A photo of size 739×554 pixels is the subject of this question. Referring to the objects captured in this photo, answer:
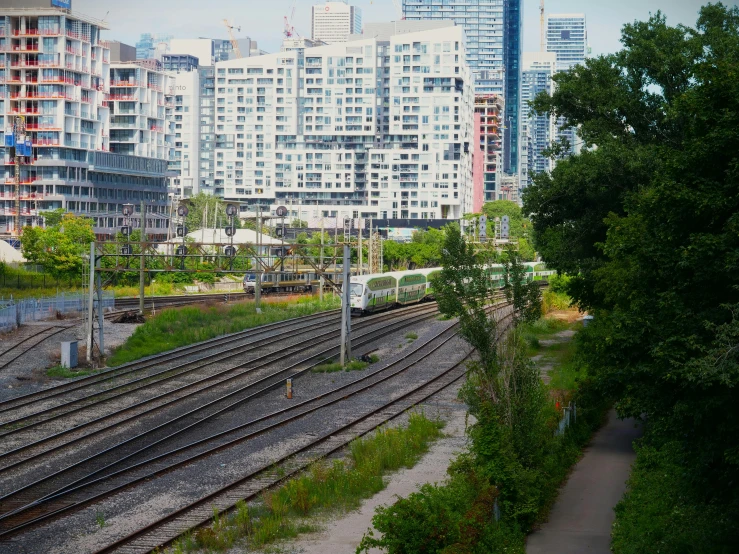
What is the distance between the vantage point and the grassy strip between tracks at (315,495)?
65.4ft

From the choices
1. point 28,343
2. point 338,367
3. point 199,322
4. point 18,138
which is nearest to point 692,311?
point 338,367

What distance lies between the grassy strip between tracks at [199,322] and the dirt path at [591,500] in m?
24.3

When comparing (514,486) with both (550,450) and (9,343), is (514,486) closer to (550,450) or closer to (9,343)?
(550,450)

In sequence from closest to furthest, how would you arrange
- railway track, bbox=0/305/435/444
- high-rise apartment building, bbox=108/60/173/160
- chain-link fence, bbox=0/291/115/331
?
railway track, bbox=0/305/435/444
chain-link fence, bbox=0/291/115/331
high-rise apartment building, bbox=108/60/173/160

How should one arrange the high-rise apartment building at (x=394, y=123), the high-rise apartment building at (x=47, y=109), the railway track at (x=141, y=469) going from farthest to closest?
1. the high-rise apartment building at (x=394, y=123)
2. the high-rise apartment building at (x=47, y=109)
3. the railway track at (x=141, y=469)

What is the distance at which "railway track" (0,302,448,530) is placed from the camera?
77.0ft

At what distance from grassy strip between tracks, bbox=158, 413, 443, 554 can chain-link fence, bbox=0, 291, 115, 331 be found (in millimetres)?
29994

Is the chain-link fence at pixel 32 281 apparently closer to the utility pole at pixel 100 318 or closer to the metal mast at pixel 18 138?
the utility pole at pixel 100 318

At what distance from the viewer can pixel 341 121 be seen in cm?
19788

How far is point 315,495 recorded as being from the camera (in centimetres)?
2269

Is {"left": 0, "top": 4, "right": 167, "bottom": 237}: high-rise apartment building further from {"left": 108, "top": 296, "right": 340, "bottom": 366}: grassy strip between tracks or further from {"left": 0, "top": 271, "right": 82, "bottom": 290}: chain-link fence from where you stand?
{"left": 108, "top": 296, "right": 340, "bottom": 366}: grassy strip between tracks

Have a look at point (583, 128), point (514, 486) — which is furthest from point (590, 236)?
point (514, 486)

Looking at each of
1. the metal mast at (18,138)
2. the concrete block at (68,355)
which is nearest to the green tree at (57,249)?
the metal mast at (18,138)

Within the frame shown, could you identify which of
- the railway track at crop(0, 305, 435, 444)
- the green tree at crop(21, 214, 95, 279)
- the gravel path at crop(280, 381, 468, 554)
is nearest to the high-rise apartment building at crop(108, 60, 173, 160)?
the green tree at crop(21, 214, 95, 279)
